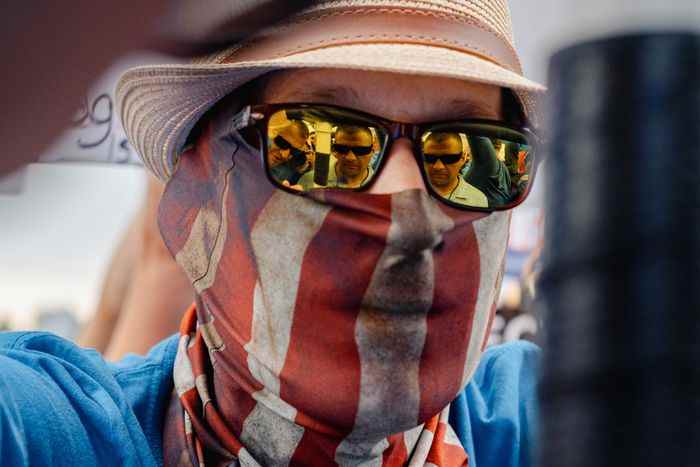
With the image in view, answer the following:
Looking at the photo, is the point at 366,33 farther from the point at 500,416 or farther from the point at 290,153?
the point at 500,416

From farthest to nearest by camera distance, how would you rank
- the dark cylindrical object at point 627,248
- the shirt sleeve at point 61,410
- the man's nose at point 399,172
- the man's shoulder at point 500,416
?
the man's shoulder at point 500,416
the man's nose at point 399,172
the shirt sleeve at point 61,410
the dark cylindrical object at point 627,248

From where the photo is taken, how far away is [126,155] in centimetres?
297

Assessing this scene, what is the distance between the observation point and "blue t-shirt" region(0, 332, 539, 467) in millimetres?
1684

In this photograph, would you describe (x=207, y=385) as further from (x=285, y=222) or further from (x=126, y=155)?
(x=126, y=155)

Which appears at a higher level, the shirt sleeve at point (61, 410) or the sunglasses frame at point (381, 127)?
the sunglasses frame at point (381, 127)

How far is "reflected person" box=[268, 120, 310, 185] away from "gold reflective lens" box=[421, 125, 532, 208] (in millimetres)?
215

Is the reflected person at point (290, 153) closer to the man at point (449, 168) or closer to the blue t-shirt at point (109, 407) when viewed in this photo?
the man at point (449, 168)

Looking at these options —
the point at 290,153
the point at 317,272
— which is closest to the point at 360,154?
the point at 290,153

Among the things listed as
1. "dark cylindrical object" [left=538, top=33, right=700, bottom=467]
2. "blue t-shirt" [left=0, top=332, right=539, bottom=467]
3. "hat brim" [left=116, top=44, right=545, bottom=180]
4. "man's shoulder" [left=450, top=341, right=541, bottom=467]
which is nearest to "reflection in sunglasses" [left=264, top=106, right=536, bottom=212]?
"hat brim" [left=116, top=44, right=545, bottom=180]

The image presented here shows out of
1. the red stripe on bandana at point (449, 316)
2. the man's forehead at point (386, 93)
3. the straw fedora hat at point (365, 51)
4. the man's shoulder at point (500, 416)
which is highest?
the straw fedora hat at point (365, 51)

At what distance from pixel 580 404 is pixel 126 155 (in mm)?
2662

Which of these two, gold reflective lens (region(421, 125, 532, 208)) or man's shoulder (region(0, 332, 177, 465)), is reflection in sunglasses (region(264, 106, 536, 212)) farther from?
man's shoulder (region(0, 332, 177, 465))

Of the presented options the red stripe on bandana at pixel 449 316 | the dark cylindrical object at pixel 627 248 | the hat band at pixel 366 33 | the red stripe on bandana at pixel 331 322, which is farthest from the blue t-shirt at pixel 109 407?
the dark cylindrical object at pixel 627 248

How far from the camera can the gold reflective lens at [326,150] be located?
176cm
